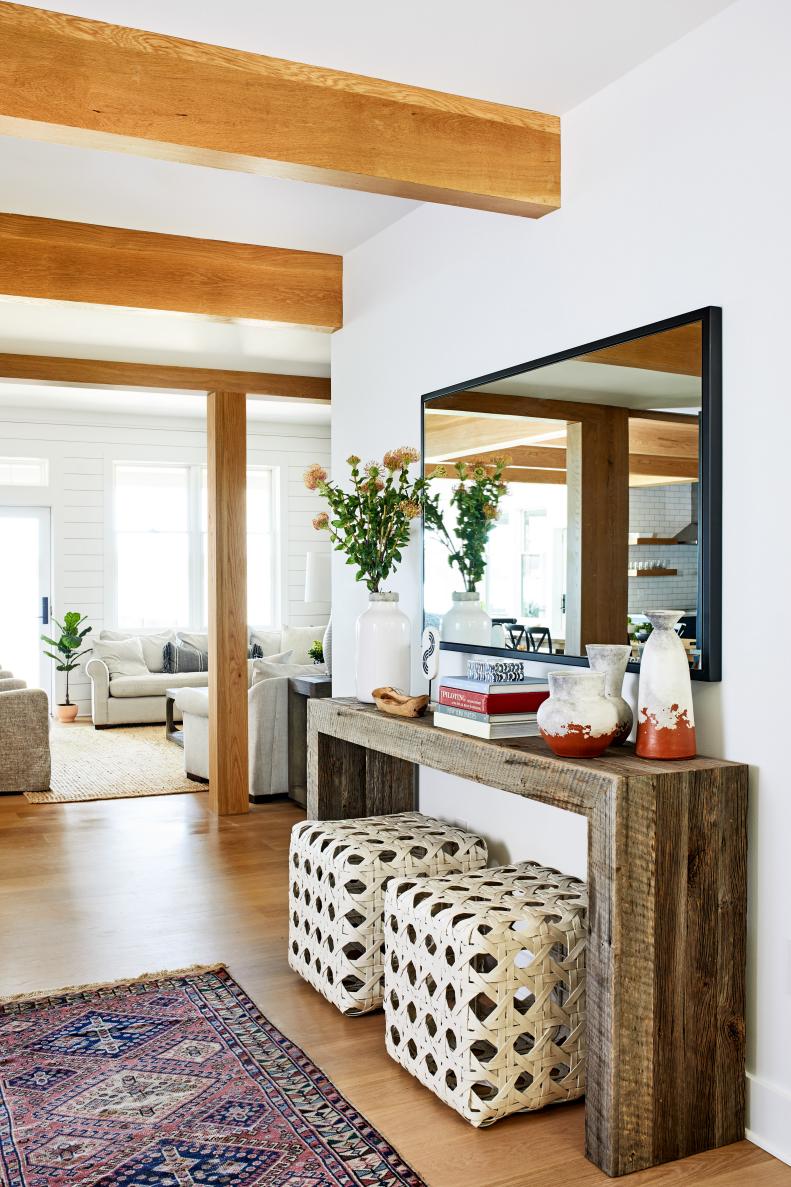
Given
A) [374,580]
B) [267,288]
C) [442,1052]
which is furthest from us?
[267,288]

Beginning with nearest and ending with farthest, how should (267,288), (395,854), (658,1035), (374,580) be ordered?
(658,1035) → (395,854) → (374,580) → (267,288)

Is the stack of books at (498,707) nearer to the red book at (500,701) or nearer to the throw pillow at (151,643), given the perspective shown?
the red book at (500,701)

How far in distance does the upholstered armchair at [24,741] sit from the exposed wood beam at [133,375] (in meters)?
1.81

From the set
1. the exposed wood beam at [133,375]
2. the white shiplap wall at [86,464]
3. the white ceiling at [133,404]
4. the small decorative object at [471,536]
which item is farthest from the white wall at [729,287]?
the white shiplap wall at [86,464]

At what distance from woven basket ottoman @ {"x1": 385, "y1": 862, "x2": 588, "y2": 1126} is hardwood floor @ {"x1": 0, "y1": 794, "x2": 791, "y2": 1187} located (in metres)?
0.09

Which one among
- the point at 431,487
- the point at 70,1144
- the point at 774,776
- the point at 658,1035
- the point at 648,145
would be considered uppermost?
the point at 648,145

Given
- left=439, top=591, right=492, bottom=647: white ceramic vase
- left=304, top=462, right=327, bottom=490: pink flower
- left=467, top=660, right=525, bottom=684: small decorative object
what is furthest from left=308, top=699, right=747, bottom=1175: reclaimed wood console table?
left=304, top=462, right=327, bottom=490: pink flower

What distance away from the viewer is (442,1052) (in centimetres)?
254

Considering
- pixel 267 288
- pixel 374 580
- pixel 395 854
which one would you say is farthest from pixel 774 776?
pixel 267 288

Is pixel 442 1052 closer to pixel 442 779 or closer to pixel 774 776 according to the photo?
pixel 774 776

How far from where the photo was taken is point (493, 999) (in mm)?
2449

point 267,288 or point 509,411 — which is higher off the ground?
point 267,288

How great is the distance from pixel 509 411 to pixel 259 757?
10.9ft

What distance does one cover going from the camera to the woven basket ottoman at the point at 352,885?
3.10 m
